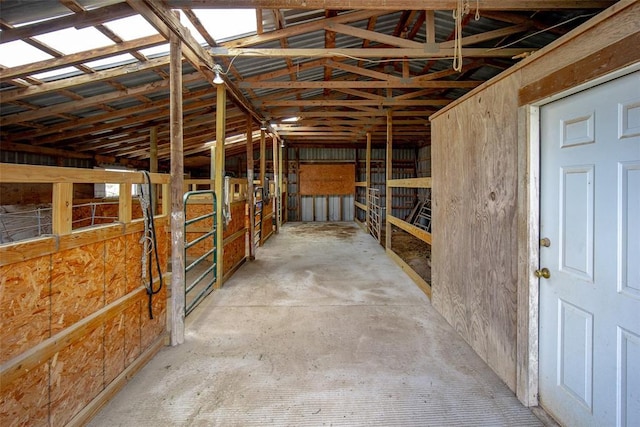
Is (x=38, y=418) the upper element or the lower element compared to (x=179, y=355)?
upper

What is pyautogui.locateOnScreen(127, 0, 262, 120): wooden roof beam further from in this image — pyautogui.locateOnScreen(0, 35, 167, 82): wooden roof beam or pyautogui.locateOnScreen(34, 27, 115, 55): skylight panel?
pyautogui.locateOnScreen(34, 27, 115, 55): skylight panel

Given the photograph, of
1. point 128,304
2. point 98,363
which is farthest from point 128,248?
point 98,363

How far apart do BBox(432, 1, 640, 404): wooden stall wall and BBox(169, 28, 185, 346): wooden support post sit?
2.30 metres

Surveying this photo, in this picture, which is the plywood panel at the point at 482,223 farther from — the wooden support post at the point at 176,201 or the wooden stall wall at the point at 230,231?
the wooden stall wall at the point at 230,231

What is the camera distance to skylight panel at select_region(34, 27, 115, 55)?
2.84 metres

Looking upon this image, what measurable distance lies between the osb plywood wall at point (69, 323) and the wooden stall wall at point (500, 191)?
241 cm

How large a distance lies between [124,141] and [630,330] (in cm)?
923

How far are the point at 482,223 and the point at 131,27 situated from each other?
3480 millimetres

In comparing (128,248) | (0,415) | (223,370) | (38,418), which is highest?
(128,248)

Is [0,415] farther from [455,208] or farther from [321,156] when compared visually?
[321,156]

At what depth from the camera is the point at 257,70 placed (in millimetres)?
4512

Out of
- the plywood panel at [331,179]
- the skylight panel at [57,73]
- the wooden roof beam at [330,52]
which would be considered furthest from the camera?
the plywood panel at [331,179]

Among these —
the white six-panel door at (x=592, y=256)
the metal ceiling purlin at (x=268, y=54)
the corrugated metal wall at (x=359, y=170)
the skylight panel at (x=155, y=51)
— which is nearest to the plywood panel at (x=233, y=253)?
the metal ceiling purlin at (x=268, y=54)

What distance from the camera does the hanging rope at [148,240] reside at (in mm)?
2109
